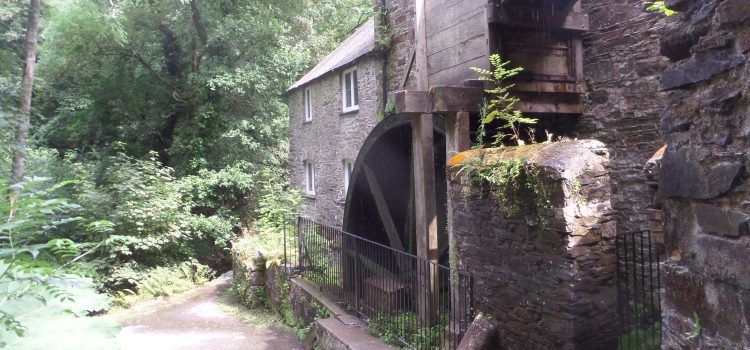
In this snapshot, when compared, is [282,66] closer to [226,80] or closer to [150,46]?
[226,80]

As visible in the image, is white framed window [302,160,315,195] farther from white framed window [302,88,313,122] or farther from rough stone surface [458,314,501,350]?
rough stone surface [458,314,501,350]

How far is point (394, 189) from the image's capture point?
8.73 m

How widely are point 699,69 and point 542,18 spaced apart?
12.5ft

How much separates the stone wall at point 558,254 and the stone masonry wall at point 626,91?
1664 millimetres

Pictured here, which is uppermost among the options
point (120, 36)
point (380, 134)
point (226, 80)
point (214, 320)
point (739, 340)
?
point (120, 36)

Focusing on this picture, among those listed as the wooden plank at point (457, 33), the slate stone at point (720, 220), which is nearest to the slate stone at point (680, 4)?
the slate stone at point (720, 220)

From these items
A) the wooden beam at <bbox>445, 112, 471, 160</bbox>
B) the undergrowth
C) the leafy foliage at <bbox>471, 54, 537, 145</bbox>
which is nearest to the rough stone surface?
the undergrowth

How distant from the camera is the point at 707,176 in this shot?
71.3 inches

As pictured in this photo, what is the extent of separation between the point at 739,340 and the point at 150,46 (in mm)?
17056

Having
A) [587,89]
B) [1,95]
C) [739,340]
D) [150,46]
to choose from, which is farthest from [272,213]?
[739,340]

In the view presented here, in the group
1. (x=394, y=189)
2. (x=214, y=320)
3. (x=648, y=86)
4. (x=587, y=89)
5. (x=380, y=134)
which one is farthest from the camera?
(x=214, y=320)

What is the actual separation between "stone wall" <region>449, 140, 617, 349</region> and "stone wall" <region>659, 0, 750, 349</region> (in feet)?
3.91

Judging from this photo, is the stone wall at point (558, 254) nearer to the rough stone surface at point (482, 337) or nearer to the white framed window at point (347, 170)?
the rough stone surface at point (482, 337)

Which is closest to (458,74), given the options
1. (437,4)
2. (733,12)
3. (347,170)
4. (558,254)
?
(437,4)
